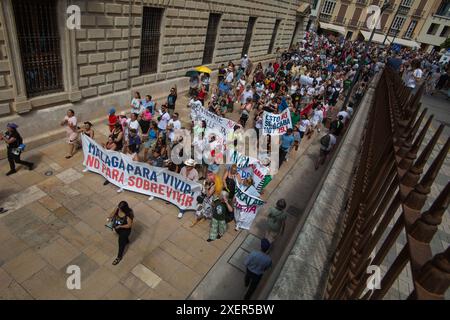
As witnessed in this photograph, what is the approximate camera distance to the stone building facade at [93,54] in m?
9.53

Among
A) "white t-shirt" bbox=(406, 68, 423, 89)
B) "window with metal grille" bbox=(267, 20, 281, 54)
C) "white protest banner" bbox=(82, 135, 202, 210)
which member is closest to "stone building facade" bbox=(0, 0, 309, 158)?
"white protest banner" bbox=(82, 135, 202, 210)

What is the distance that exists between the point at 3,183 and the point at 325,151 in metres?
11.0

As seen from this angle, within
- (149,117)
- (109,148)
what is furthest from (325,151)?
(109,148)

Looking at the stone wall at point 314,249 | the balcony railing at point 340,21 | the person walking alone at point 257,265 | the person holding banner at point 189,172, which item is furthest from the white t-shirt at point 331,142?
the balcony railing at point 340,21

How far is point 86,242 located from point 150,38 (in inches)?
423

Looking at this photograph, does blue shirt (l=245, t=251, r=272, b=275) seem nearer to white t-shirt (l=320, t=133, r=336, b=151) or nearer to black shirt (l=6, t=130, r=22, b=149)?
black shirt (l=6, t=130, r=22, b=149)

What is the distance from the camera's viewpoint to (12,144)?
8.62 meters

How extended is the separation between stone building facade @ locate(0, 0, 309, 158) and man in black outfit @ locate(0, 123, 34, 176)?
1.23m

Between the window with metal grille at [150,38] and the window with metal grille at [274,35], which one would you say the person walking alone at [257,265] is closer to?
the window with metal grille at [150,38]

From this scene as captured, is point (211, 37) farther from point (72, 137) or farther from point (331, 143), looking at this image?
point (72, 137)

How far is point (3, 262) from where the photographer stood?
646cm

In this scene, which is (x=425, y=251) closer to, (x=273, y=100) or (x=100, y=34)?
(x=100, y=34)

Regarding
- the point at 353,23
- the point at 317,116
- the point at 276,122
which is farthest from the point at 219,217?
the point at 353,23

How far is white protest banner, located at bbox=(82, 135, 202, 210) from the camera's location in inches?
336
